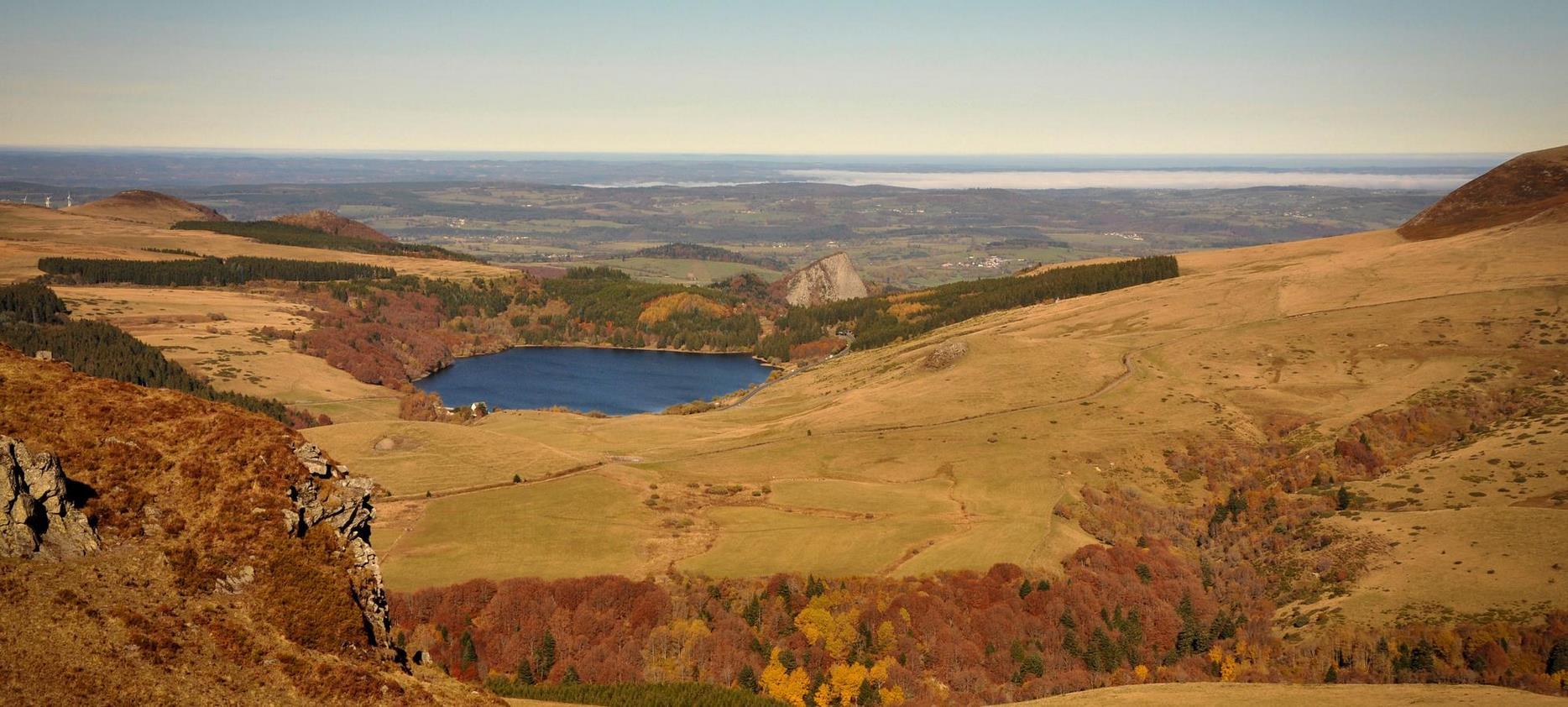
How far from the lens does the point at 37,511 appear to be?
30812 millimetres

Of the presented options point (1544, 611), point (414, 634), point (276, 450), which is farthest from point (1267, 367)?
point (276, 450)

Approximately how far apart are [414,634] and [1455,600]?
76498 mm

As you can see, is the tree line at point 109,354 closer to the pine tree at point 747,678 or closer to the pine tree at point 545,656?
the pine tree at point 545,656

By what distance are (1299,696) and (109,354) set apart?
616 feet

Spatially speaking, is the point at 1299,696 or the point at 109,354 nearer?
the point at 1299,696

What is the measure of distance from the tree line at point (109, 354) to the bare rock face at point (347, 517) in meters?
125

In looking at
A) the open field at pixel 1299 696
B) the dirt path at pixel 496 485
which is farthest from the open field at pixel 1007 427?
the open field at pixel 1299 696

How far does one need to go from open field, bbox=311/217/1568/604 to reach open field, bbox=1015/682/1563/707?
69.7 ft

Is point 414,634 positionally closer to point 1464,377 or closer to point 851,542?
point 851,542

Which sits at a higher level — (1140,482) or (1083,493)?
(1140,482)

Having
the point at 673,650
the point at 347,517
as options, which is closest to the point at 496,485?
the point at 673,650

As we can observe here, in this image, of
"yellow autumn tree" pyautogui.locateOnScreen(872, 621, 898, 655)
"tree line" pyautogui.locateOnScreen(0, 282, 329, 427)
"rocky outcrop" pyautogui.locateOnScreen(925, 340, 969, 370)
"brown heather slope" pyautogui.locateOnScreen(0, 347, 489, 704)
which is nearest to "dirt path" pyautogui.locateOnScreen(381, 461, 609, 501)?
"yellow autumn tree" pyautogui.locateOnScreen(872, 621, 898, 655)

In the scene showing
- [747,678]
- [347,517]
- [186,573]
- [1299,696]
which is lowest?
[747,678]

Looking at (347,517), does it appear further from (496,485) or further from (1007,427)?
(1007,427)
